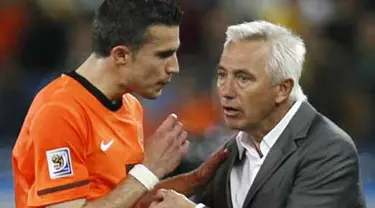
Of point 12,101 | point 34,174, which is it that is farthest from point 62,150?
point 12,101

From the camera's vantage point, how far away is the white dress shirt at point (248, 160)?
153 inches

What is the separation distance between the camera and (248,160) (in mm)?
4012

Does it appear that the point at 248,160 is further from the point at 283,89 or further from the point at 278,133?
the point at 283,89

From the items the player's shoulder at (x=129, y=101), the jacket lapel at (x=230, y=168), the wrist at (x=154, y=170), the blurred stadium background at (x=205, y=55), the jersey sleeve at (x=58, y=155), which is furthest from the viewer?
the blurred stadium background at (x=205, y=55)

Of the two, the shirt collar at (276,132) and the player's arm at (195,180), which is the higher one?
the shirt collar at (276,132)

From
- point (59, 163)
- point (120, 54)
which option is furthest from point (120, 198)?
point (120, 54)

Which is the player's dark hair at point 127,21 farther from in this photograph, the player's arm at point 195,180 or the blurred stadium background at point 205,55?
the blurred stadium background at point 205,55

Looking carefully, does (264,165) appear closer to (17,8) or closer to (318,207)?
(318,207)

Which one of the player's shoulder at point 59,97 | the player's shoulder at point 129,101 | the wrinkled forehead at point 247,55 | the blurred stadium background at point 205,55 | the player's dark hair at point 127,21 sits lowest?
the blurred stadium background at point 205,55

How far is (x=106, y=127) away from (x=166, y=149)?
0.22 metres

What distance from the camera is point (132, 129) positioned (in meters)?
3.98

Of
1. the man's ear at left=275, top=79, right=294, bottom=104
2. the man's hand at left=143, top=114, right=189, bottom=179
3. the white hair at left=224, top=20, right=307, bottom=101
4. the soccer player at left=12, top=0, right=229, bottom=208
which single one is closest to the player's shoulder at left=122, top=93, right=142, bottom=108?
the soccer player at left=12, top=0, right=229, bottom=208

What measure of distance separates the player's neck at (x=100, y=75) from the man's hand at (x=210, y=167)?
0.51 metres

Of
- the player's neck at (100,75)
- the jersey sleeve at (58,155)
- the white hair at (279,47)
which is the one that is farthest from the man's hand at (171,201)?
the white hair at (279,47)
